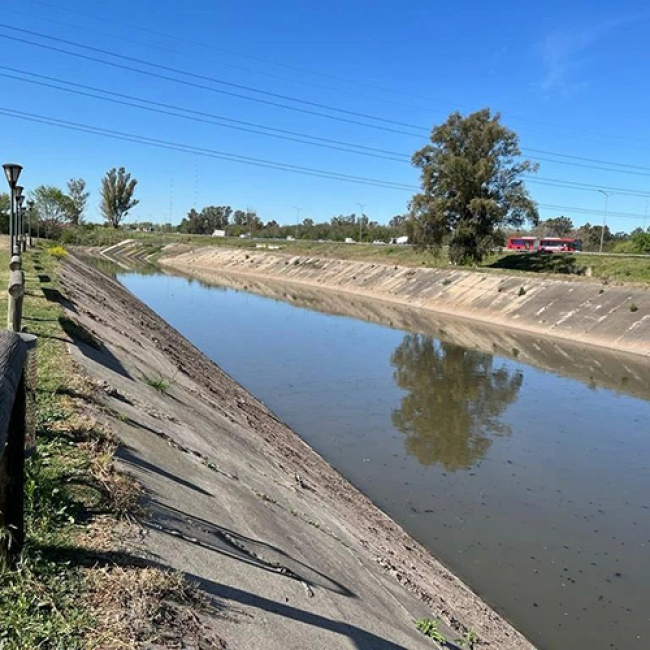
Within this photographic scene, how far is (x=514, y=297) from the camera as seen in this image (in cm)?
3856

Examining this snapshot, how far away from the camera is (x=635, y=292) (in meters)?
32.4

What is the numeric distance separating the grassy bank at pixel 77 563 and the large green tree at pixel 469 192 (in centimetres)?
4390

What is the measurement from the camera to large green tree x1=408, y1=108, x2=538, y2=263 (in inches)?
1826

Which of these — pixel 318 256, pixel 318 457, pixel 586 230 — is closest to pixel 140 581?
pixel 318 457

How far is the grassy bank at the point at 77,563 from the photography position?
2.92 metres

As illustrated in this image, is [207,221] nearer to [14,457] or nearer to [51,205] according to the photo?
[51,205]

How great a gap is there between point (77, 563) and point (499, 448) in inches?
456

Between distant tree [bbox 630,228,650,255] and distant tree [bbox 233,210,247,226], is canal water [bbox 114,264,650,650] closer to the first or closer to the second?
distant tree [bbox 630,228,650,255]

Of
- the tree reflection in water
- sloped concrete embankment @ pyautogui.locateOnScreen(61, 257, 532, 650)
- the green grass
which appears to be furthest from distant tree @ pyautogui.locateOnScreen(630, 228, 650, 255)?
the green grass

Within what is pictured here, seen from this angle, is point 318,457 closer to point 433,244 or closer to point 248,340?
point 248,340

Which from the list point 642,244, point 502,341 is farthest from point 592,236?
point 502,341

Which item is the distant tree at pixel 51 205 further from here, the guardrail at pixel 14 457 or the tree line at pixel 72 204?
the guardrail at pixel 14 457

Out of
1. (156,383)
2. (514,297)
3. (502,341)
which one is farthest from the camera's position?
(514,297)

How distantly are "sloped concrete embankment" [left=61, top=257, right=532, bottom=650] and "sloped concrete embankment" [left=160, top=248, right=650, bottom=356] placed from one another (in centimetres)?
2319
